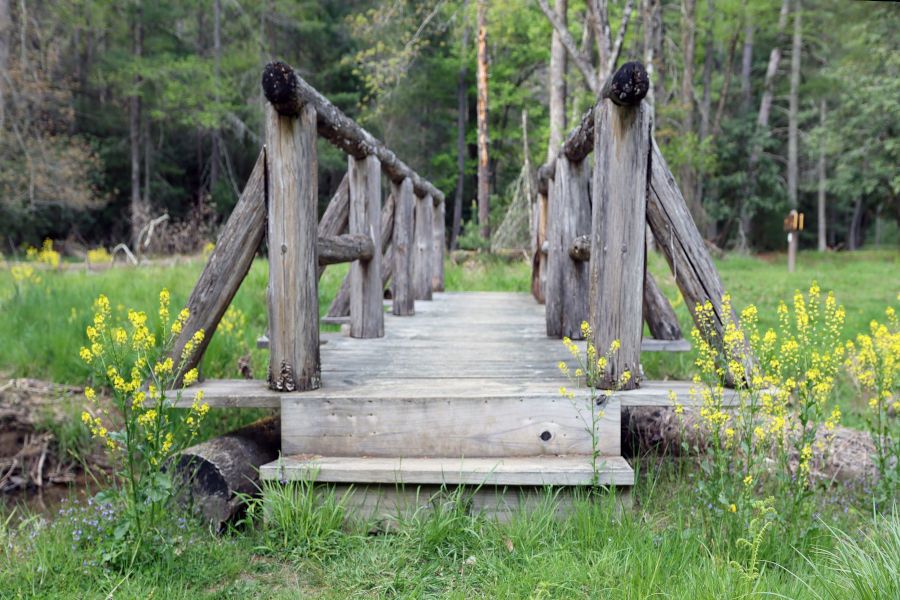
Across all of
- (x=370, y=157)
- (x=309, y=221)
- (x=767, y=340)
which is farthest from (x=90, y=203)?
(x=767, y=340)

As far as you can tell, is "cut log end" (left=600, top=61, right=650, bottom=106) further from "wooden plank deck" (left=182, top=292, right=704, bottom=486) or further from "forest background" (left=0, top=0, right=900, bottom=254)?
"forest background" (left=0, top=0, right=900, bottom=254)

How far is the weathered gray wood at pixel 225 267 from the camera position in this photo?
3061mm

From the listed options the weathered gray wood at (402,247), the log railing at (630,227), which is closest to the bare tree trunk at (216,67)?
the weathered gray wood at (402,247)

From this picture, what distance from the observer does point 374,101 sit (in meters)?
22.0

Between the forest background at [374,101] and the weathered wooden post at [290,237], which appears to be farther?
the forest background at [374,101]

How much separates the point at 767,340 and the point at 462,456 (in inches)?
52.7

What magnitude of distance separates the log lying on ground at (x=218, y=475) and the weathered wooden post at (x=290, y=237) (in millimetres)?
400

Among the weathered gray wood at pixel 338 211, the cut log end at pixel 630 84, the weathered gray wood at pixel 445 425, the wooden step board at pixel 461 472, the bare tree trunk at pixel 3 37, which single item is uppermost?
the bare tree trunk at pixel 3 37

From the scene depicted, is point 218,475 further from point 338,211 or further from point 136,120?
point 136,120

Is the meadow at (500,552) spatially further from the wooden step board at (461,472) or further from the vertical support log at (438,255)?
the vertical support log at (438,255)

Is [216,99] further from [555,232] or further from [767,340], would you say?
[767,340]

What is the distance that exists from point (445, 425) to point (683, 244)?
141 centimetres

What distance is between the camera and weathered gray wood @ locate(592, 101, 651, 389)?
2.78 metres

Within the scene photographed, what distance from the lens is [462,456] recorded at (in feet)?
9.25
